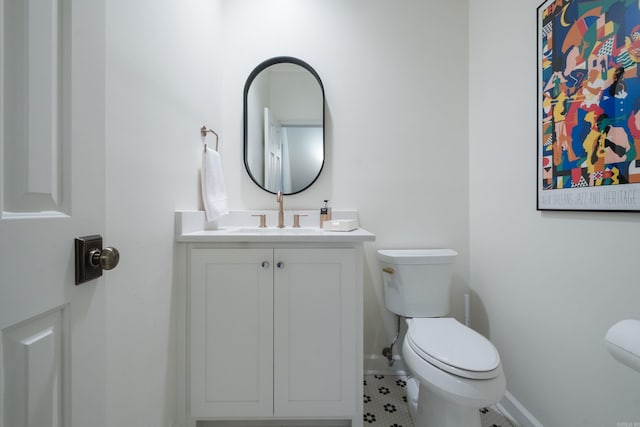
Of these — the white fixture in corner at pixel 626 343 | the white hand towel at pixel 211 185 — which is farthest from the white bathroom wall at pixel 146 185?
the white fixture in corner at pixel 626 343

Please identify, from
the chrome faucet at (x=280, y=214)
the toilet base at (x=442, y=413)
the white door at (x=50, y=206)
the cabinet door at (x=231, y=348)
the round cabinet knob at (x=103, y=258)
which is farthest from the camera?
the chrome faucet at (x=280, y=214)

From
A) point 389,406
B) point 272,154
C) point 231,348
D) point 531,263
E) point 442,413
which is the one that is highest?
point 272,154

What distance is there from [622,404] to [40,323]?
160cm

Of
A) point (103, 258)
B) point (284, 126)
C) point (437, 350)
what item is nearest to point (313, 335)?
point (437, 350)

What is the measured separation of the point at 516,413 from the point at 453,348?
634mm

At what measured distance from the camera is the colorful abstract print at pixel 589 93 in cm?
81

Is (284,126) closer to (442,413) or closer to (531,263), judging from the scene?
(531,263)

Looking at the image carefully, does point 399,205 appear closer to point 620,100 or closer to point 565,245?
point 565,245

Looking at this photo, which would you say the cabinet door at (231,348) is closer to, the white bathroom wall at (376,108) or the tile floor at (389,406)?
the tile floor at (389,406)

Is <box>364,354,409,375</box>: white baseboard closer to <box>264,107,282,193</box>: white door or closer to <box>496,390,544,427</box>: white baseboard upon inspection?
<box>496,390,544,427</box>: white baseboard

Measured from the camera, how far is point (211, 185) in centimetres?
129

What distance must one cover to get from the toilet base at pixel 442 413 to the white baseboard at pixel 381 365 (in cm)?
45

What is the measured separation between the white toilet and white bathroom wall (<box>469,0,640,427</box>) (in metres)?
0.29

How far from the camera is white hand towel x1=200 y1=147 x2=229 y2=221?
1253 mm
